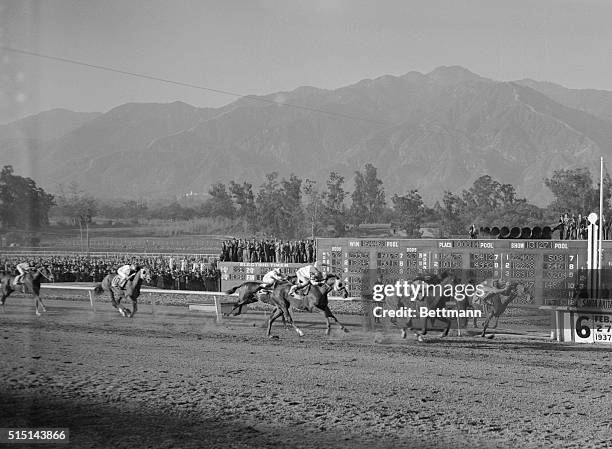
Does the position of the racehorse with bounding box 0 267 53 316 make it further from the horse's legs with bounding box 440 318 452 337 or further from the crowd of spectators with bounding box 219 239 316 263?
the horse's legs with bounding box 440 318 452 337

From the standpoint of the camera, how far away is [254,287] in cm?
2016

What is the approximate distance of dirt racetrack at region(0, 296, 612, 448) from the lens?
9695 mm

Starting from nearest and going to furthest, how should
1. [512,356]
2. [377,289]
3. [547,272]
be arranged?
[512,356], [377,289], [547,272]

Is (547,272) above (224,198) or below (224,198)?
below

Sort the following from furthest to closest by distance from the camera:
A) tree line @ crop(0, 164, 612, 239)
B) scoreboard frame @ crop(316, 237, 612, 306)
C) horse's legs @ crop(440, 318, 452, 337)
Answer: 1. tree line @ crop(0, 164, 612, 239)
2. scoreboard frame @ crop(316, 237, 612, 306)
3. horse's legs @ crop(440, 318, 452, 337)

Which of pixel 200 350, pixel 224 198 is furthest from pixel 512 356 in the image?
pixel 224 198

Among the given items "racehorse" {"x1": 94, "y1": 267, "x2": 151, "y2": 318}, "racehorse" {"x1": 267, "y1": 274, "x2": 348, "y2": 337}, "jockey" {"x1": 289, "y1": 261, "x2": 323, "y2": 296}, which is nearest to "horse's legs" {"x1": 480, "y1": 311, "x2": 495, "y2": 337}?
"racehorse" {"x1": 267, "y1": 274, "x2": 348, "y2": 337}

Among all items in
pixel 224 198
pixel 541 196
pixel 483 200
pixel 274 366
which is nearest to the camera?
pixel 274 366

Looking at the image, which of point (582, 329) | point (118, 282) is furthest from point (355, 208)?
point (582, 329)

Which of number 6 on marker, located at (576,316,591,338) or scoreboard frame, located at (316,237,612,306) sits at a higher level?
scoreboard frame, located at (316,237,612,306)

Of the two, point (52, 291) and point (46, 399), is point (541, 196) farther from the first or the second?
point (46, 399)

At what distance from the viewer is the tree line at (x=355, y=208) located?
47.9 metres

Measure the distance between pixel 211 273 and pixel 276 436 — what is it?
21.5 metres

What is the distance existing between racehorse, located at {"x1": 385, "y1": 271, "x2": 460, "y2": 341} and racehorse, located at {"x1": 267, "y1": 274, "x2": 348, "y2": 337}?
1.21 m
